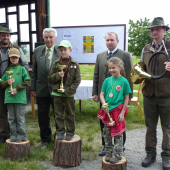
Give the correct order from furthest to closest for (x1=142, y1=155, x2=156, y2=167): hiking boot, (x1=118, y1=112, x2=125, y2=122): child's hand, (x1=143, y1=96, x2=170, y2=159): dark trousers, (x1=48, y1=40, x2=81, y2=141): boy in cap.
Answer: (x1=142, y1=155, x2=156, y2=167): hiking boot < (x1=48, y1=40, x2=81, y2=141): boy in cap < (x1=143, y1=96, x2=170, y2=159): dark trousers < (x1=118, y1=112, x2=125, y2=122): child's hand

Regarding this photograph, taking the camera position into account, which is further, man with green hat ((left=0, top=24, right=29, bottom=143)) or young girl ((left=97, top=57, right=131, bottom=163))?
man with green hat ((left=0, top=24, right=29, bottom=143))

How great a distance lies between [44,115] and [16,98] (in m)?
0.72

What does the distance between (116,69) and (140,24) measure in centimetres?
3959

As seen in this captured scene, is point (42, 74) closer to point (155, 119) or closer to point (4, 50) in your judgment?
point (4, 50)

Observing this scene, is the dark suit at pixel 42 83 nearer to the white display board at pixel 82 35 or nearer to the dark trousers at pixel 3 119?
the dark trousers at pixel 3 119

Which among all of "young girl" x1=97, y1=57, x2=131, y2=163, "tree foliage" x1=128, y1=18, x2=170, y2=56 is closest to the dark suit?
"young girl" x1=97, y1=57, x2=131, y2=163

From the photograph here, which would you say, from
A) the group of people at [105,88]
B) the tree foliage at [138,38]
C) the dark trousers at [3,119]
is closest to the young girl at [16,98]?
the group of people at [105,88]

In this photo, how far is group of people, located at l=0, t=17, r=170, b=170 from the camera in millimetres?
3070

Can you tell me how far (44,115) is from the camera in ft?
13.7

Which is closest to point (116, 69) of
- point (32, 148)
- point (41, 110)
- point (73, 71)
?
point (73, 71)

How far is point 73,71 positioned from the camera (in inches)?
136

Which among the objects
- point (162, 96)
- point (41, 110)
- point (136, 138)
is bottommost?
point (136, 138)

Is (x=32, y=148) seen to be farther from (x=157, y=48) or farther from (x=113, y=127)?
(x=157, y=48)

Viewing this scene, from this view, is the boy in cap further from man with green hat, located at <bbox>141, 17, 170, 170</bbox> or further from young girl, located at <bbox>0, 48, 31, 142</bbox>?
man with green hat, located at <bbox>141, 17, 170, 170</bbox>
